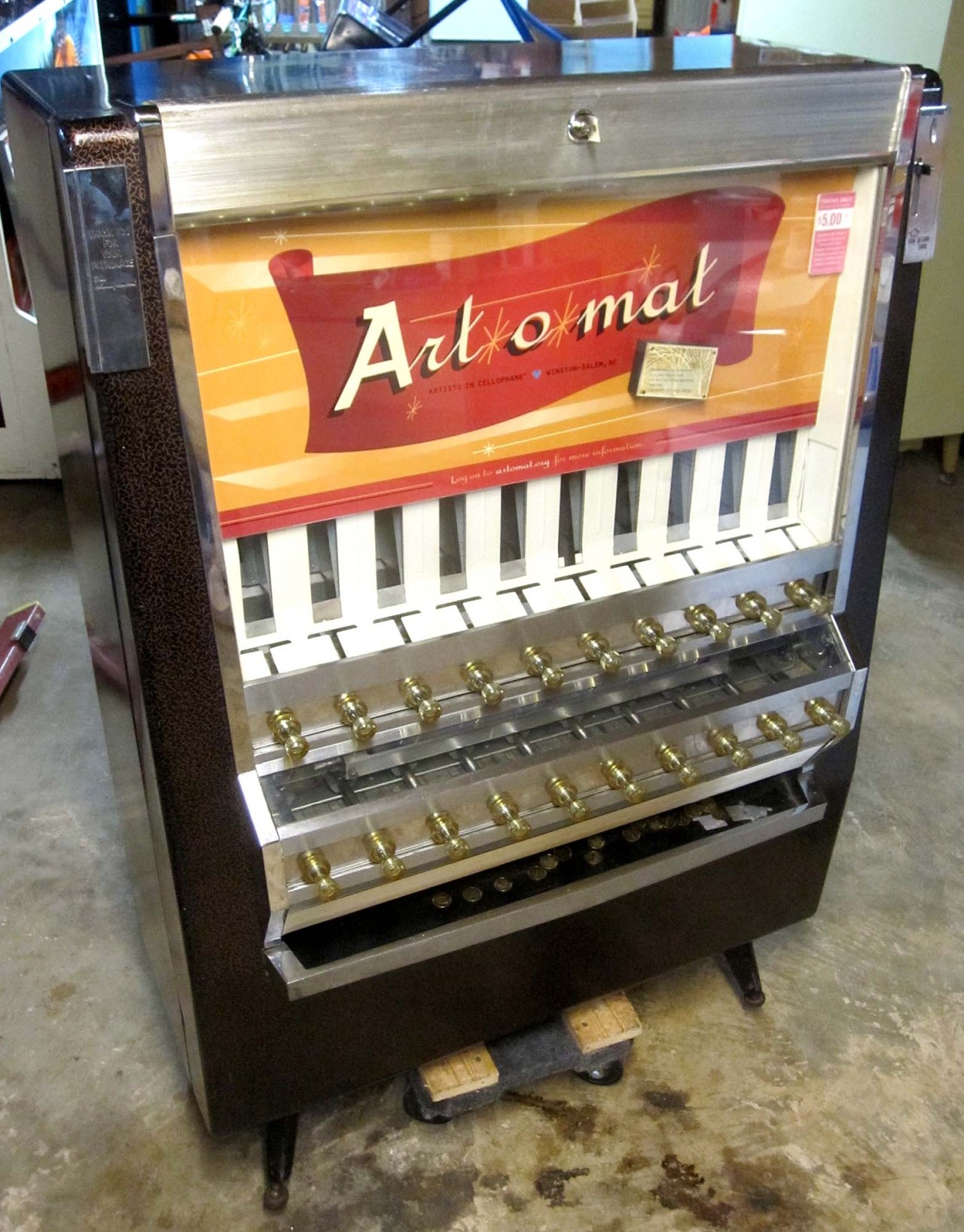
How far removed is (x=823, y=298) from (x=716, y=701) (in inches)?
15.3

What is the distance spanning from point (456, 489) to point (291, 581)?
0.15 m

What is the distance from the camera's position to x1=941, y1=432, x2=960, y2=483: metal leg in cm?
302

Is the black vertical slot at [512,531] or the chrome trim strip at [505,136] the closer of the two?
the chrome trim strip at [505,136]

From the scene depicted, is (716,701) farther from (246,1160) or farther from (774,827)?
(246,1160)

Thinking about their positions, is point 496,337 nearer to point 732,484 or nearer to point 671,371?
point 671,371

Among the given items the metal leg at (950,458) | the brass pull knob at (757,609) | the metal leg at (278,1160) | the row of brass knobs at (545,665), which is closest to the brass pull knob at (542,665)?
the row of brass knobs at (545,665)

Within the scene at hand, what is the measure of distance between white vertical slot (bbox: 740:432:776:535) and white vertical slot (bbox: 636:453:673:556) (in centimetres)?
8

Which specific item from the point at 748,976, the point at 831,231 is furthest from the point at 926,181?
the point at 748,976

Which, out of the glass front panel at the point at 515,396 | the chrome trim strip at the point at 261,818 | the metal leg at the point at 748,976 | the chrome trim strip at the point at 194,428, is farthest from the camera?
the metal leg at the point at 748,976

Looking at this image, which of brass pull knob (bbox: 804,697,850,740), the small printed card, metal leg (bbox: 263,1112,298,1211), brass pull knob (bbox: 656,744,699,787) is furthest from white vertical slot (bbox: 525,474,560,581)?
metal leg (bbox: 263,1112,298,1211)

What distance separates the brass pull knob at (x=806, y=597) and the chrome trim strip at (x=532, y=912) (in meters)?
0.25

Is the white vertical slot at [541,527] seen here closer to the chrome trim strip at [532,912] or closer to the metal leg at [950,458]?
the chrome trim strip at [532,912]

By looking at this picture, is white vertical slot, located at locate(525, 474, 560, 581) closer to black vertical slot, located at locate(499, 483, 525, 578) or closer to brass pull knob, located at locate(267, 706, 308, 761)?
black vertical slot, located at locate(499, 483, 525, 578)

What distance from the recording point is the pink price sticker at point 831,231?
3.07 feet
